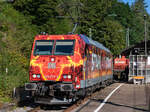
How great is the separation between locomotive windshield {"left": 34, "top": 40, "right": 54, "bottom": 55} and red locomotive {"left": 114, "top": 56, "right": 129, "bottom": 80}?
978 inches

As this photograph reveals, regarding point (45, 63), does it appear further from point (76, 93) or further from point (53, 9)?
point (53, 9)

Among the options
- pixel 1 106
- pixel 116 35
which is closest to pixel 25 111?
pixel 1 106

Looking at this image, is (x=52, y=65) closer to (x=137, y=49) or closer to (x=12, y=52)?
(x=12, y=52)

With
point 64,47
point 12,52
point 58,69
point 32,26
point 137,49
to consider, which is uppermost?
point 32,26

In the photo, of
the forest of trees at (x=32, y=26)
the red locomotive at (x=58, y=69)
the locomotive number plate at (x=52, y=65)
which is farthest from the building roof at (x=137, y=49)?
Result: the locomotive number plate at (x=52, y=65)

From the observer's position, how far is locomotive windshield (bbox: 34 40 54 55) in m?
13.6

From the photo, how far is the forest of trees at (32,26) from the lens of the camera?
19.1 meters

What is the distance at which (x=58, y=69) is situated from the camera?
1297 cm

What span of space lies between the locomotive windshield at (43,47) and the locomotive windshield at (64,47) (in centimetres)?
30

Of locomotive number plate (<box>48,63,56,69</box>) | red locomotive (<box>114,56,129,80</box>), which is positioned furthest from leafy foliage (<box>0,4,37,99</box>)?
red locomotive (<box>114,56,129,80</box>)

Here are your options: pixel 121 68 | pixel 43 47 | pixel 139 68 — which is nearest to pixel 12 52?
pixel 43 47

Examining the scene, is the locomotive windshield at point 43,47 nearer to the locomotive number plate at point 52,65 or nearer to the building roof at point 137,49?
the locomotive number plate at point 52,65

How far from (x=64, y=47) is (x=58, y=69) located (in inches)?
46.0

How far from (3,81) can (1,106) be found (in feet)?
11.4
